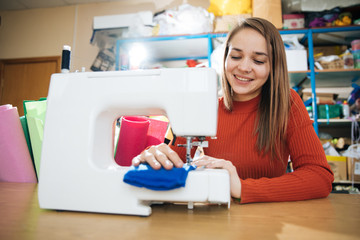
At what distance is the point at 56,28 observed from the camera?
3766 millimetres

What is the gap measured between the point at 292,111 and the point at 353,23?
8.13 feet

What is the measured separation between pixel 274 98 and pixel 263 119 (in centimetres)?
10

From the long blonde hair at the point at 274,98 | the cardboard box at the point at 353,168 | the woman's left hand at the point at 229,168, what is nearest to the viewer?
the woman's left hand at the point at 229,168

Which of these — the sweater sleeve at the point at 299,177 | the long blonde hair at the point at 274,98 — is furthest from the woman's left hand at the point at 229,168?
the long blonde hair at the point at 274,98

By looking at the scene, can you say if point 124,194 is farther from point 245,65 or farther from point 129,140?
point 245,65

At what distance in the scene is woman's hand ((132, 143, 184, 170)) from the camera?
22.9 inches

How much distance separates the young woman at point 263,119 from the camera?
0.85 m

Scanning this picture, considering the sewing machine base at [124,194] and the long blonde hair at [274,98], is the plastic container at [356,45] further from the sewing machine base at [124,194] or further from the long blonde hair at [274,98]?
the sewing machine base at [124,194]

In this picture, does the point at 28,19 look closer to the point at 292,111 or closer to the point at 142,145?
the point at 142,145

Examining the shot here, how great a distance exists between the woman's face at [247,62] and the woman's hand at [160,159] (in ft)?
1.82

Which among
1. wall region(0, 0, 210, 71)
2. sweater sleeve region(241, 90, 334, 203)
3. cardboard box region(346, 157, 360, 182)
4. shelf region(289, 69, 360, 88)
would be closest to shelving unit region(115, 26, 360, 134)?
shelf region(289, 69, 360, 88)

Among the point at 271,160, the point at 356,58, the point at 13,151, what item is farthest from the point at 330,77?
the point at 13,151

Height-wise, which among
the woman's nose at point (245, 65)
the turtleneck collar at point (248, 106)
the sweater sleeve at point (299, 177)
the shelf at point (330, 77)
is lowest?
the sweater sleeve at point (299, 177)


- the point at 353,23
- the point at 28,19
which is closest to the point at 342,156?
the point at 353,23
